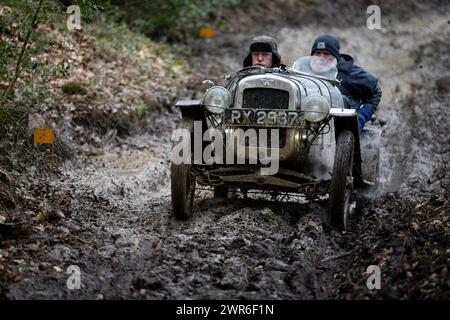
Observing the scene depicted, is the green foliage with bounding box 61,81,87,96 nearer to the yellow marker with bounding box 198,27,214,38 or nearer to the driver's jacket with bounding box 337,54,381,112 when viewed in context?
the driver's jacket with bounding box 337,54,381,112

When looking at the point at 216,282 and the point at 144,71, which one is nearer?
the point at 216,282

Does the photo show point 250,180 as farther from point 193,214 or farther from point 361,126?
point 361,126

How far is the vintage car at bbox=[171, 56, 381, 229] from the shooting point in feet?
23.9

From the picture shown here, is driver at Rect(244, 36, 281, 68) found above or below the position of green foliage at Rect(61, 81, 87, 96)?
above

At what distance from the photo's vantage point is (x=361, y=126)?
8.88 metres

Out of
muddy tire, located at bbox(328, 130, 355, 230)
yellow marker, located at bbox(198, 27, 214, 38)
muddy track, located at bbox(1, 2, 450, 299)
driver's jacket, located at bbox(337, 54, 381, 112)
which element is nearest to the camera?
muddy track, located at bbox(1, 2, 450, 299)

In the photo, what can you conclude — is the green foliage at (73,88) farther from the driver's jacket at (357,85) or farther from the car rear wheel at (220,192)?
the driver's jacket at (357,85)

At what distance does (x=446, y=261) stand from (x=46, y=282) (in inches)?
125

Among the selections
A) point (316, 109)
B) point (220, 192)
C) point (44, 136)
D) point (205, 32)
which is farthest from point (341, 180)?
point (205, 32)

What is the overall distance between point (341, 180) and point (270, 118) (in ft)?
3.21

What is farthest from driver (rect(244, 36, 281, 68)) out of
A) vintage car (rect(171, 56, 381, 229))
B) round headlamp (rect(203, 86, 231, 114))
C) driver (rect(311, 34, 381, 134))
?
round headlamp (rect(203, 86, 231, 114))

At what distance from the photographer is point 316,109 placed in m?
7.26
